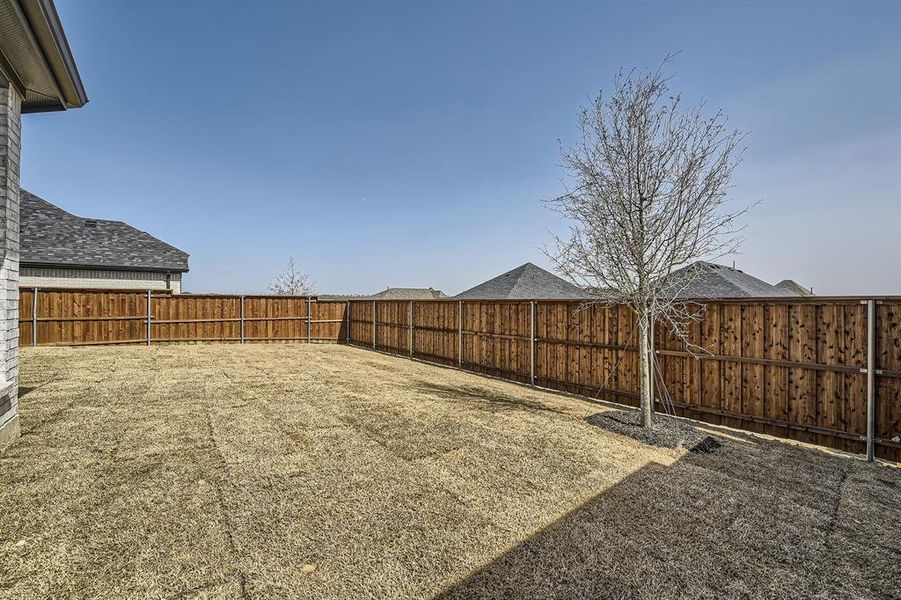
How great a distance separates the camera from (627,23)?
7.52 meters

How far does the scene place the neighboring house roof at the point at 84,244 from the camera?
585 inches

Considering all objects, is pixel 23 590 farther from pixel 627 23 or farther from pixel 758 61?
pixel 758 61

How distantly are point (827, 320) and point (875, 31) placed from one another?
4669 mm

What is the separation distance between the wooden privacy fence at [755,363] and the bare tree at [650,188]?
1.09 meters

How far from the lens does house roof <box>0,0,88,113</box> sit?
3414mm

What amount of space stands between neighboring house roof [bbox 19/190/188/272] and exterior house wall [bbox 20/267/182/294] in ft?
1.09

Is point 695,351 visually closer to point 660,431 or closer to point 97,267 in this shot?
point 660,431

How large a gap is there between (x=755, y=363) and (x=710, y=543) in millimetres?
3753

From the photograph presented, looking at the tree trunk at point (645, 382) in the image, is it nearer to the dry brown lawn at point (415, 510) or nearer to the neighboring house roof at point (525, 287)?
the dry brown lawn at point (415, 510)

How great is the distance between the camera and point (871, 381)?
4660mm

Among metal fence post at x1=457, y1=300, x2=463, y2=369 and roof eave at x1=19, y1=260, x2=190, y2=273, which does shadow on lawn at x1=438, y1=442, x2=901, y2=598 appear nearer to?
metal fence post at x1=457, y1=300, x2=463, y2=369

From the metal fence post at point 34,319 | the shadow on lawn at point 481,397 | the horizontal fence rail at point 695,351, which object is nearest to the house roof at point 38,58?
the shadow on lawn at point 481,397

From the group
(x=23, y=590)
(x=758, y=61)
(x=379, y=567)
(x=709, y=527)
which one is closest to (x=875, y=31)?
(x=758, y=61)

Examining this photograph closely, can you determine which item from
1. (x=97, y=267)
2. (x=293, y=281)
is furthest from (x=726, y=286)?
(x=293, y=281)
